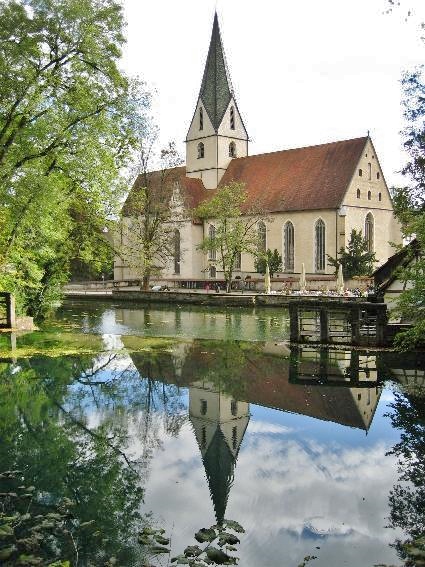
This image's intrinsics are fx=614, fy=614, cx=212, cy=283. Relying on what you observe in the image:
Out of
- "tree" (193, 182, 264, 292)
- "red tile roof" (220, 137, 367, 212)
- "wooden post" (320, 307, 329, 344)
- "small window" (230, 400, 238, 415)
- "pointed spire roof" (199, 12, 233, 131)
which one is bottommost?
"small window" (230, 400, 238, 415)

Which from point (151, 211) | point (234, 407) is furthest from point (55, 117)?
point (151, 211)

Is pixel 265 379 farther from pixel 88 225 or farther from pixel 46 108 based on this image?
pixel 88 225

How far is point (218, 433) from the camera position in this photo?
991 cm

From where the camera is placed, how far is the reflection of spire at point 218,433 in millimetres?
7532

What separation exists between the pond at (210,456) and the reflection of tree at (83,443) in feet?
0.08

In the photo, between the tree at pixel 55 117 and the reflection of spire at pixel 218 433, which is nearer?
the reflection of spire at pixel 218 433

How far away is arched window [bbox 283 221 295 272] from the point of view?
46.6 meters

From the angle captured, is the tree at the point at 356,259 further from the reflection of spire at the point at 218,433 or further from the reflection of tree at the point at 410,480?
the reflection of tree at the point at 410,480

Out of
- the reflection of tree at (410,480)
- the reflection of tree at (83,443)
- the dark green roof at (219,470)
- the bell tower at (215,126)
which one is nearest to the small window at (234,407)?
the reflection of tree at (83,443)

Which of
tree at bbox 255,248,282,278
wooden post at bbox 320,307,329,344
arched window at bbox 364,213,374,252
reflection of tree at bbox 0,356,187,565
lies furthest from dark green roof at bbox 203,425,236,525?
arched window at bbox 364,213,374,252

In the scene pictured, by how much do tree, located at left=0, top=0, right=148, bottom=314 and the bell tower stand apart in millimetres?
32922

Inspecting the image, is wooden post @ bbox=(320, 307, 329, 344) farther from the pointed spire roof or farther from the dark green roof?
the pointed spire roof

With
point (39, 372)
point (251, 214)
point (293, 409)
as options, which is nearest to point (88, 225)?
point (39, 372)

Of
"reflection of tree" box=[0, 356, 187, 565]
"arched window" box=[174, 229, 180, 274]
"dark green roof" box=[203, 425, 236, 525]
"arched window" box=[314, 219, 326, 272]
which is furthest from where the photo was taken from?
"arched window" box=[174, 229, 180, 274]
